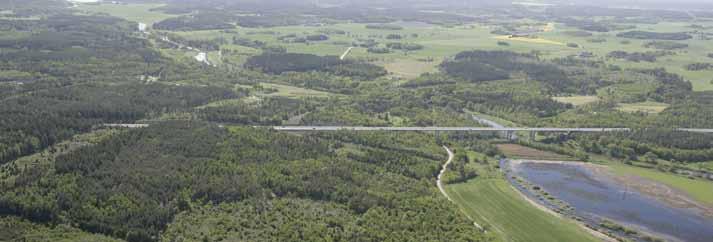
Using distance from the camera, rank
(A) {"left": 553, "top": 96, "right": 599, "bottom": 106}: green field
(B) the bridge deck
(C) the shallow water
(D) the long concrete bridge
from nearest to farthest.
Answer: (C) the shallow water
(B) the bridge deck
(D) the long concrete bridge
(A) {"left": 553, "top": 96, "right": 599, "bottom": 106}: green field

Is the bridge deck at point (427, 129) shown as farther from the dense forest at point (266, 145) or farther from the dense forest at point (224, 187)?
the dense forest at point (224, 187)

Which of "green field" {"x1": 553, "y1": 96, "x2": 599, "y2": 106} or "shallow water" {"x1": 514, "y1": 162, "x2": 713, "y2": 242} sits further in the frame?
"green field" {"x1": 553, "y1": 96, "x2": 599, "y2": 106}

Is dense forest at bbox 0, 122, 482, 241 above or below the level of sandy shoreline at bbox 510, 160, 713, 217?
above

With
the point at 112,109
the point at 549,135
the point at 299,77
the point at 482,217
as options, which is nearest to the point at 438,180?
the point at 482,217

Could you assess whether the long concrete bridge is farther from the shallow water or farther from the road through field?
the shallow water

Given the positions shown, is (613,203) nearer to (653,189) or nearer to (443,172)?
(653,189)

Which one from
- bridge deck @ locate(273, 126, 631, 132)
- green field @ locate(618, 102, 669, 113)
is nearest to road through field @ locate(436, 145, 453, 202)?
bridge deck @ locate(273, 126, 631, 132)

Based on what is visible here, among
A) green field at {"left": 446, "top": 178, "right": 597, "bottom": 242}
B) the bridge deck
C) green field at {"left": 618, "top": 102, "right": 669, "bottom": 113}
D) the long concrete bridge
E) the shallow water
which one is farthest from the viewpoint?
green field at {"left": 618, "top": 102, "right": 669, "bottom": 113}

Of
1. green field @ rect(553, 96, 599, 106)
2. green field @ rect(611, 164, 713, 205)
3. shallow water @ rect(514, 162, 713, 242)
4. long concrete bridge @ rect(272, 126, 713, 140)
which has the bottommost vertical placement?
shallow water @ rect(514, 162, 713, 242)
